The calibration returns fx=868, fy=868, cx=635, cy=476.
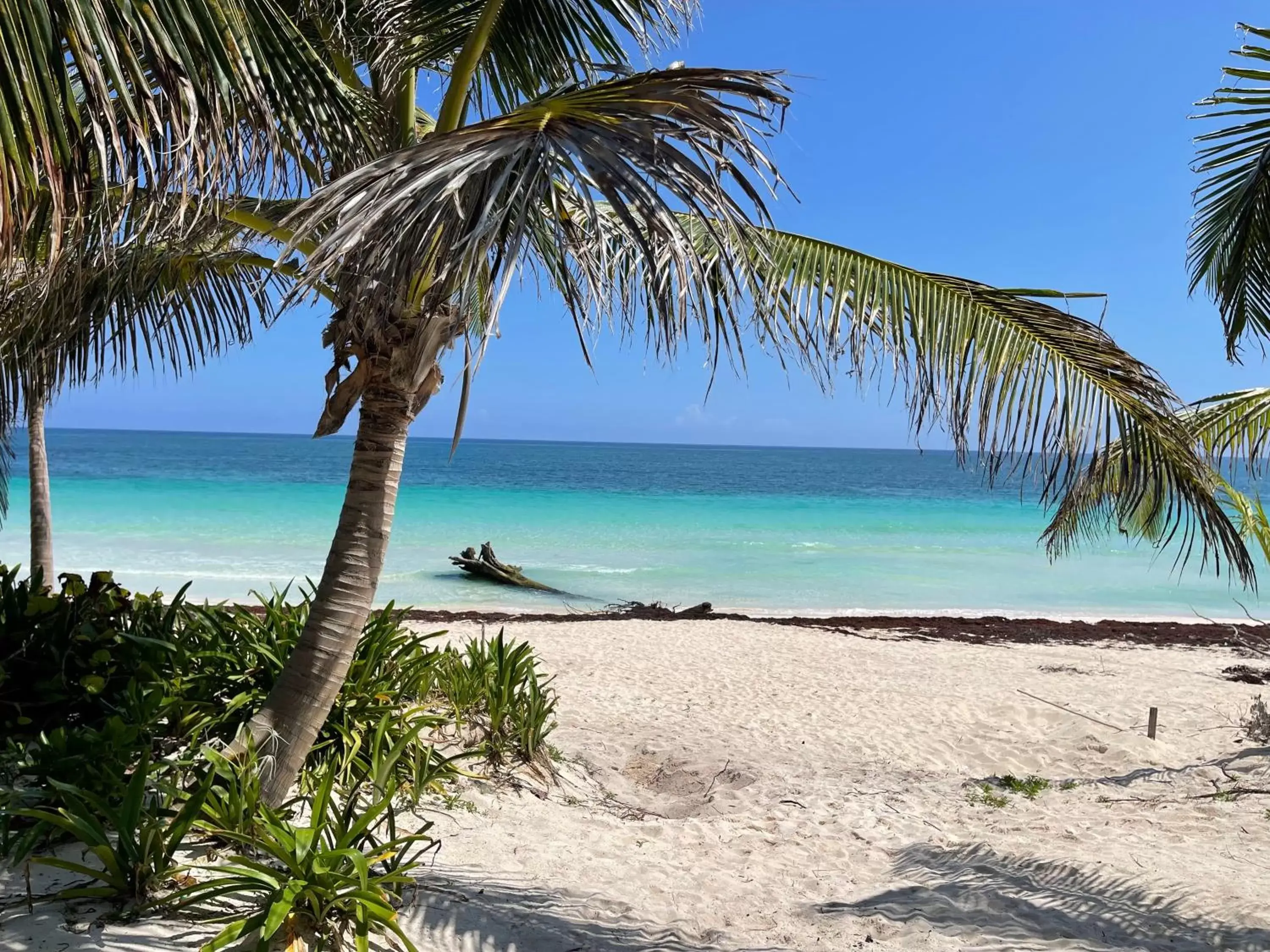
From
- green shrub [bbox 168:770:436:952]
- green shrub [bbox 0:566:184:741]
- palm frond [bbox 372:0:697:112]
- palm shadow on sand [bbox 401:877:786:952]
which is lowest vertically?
palm shadow on sand [bbox 401:877:786:952]

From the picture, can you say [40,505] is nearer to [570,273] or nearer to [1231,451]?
[570,273]

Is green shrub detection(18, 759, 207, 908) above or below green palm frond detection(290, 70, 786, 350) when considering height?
below

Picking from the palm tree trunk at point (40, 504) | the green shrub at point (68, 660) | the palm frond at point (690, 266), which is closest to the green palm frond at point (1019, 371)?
the palm frond at point (690, 266)

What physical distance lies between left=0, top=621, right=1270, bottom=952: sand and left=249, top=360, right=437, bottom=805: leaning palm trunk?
2.57 ft

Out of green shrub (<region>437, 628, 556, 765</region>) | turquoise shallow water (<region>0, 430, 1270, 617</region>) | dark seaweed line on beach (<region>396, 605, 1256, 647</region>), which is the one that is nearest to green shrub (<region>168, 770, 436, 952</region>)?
green shrub (<region>437, 628, 556, 765</region>)

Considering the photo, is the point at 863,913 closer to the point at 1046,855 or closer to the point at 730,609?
the point at 1046,855

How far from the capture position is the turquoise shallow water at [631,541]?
18594mm

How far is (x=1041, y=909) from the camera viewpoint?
369 centimetres

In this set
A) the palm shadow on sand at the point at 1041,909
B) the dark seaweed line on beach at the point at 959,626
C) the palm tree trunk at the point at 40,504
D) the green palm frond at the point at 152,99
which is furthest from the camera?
the dark seaweed line on beach at the point at 959,626

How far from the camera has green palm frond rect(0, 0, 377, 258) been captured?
2.09m

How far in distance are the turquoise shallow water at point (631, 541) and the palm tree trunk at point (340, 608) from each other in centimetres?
246

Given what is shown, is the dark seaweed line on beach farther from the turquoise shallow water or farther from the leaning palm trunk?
the leaning palm trunk

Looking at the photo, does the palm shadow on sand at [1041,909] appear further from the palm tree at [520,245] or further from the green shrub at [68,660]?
the green shrub at [68,660]

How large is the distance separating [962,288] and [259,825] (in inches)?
145
